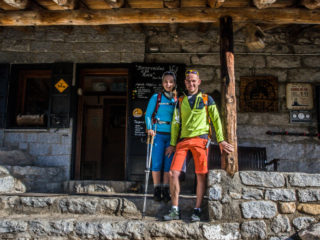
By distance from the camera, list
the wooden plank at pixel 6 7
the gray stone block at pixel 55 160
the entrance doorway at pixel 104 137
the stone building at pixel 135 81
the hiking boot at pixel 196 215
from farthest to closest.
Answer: the entrance doorway at pixel 104 137 < the gray stone block at pixel 55 160 < the stone building at pixel 135 81 < the wooden plank at pixel 6 7 < the hiking boot at pixel 196 215

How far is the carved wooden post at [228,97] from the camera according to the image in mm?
3637

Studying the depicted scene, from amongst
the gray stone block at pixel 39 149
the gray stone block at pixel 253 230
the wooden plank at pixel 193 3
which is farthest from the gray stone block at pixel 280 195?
the gray stone block at pixel 39 149

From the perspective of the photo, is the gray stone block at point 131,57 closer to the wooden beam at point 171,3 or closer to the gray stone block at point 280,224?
the wooden beam at point 171,3

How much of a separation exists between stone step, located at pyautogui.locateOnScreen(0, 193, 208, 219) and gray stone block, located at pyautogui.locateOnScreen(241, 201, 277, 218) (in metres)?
0.48

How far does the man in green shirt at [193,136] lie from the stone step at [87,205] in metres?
0.30

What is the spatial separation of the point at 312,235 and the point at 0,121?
17.8ft

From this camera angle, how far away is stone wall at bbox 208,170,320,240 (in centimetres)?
345

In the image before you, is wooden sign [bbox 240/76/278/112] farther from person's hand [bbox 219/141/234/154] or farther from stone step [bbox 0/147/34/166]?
stone step [bbox 0/147/34/166]

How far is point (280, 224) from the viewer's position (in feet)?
11.4

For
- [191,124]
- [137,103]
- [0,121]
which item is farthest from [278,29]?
[0,121]

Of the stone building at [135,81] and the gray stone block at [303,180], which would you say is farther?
the stone building at [135,81]

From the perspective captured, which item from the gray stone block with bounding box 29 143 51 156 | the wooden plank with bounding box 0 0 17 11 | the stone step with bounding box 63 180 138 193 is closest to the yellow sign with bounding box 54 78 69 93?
the gray stone block with bounding box 29 143 51 156

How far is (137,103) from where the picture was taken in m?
5.59

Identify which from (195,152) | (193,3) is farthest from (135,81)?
(195,152)
